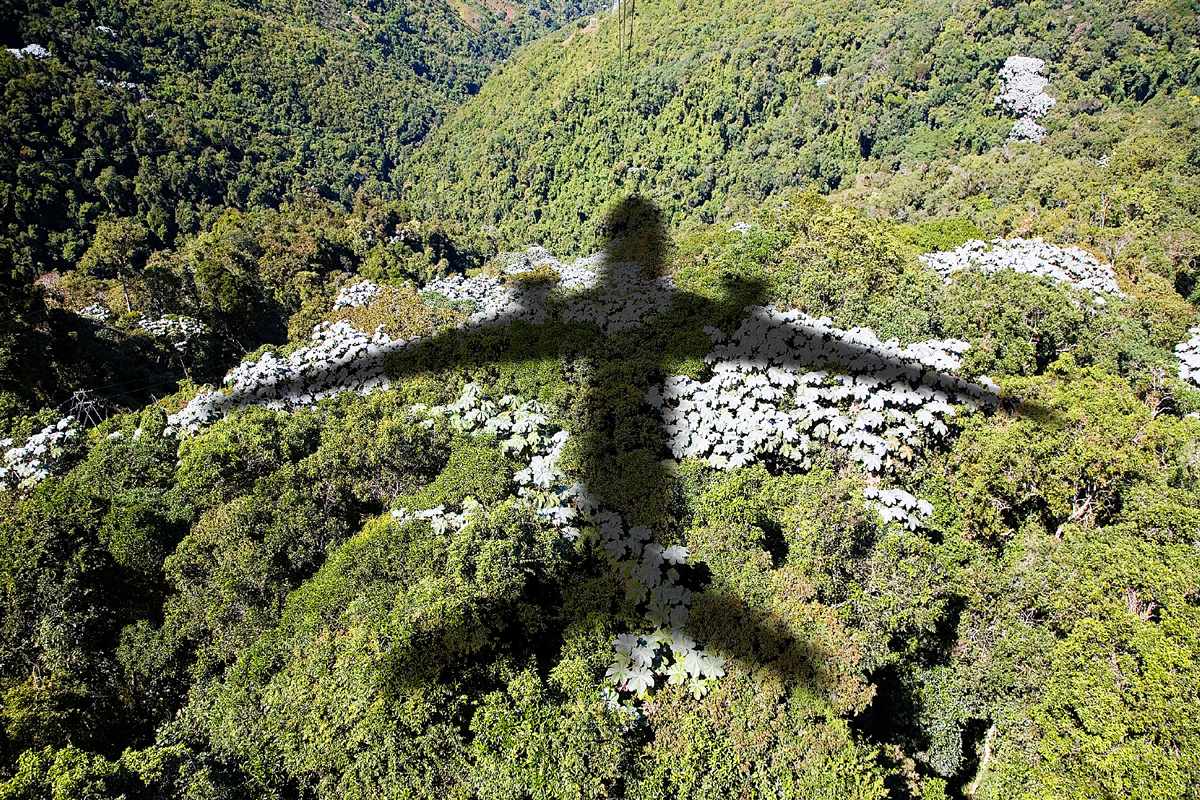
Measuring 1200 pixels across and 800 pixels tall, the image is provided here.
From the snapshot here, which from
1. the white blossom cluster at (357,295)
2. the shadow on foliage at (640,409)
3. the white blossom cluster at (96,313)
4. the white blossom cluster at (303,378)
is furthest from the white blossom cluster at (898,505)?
the white blossom cluster at (96,313)

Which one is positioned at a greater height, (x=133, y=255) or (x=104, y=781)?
(x=104, y=781)

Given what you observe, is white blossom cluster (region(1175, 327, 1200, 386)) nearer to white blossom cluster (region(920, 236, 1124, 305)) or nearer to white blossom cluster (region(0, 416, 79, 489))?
white blossom cluster (region(920, 236, 1124, 305))

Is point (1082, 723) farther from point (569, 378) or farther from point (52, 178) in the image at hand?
point (52, 178)

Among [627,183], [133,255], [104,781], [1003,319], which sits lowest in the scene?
[627,183]

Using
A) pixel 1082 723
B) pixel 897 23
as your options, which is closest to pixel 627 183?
pixel 897 23

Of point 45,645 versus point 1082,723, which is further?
point 45,645

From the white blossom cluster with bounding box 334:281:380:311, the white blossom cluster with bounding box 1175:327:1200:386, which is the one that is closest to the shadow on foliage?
the white blossom cluster with bounding box 1175:327:1200:386

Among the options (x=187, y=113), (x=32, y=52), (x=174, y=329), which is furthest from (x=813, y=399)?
(x=187, y=113)

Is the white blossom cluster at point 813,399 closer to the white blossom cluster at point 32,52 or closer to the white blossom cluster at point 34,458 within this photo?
the white blossom cluster at point 34,458
